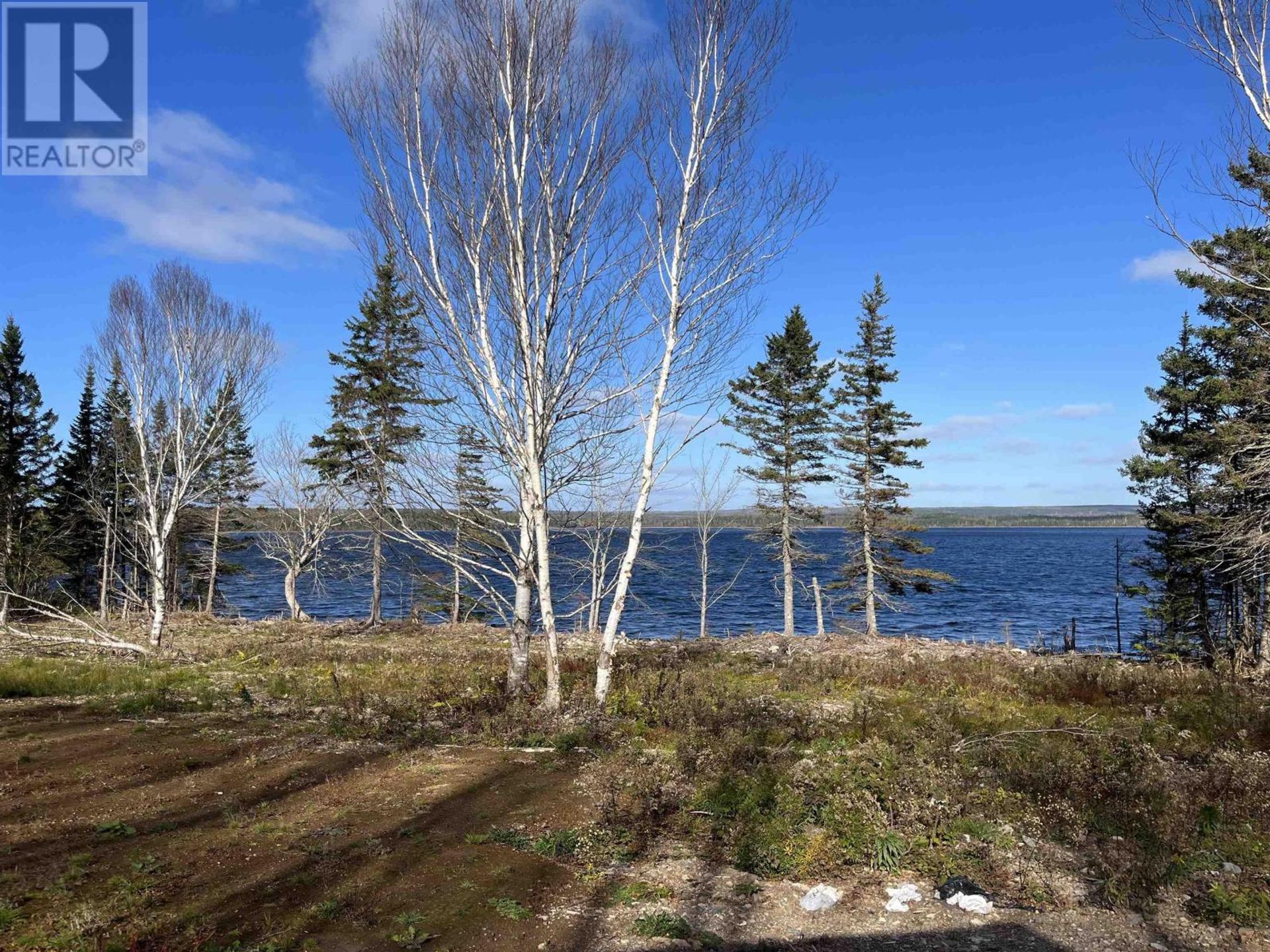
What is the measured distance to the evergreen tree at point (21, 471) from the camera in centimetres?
2775

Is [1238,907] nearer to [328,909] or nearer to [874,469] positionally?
[328,909]

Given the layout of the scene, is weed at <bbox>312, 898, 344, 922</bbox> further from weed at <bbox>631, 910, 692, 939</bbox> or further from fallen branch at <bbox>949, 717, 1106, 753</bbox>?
fallen branch at <bbox>949, 717, 1106, 753</bbox>

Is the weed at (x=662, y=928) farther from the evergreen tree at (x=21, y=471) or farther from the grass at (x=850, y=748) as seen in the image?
the evergreen tree at (x=21, y=471)

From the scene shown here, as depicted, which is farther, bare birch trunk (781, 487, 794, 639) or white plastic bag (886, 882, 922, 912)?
bare birch trunk (781, 487, 794, 639)

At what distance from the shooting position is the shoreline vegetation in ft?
15.7

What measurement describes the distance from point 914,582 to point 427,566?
29.0 m

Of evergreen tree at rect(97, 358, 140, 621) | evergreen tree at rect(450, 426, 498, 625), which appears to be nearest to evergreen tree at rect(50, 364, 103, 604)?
evergreen tree at rect(97, 358, 140, 621)

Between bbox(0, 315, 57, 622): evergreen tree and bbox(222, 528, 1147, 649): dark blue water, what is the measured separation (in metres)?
9.18

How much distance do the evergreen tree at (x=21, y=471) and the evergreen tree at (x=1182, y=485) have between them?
4085 centimetres

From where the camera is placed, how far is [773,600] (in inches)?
1879

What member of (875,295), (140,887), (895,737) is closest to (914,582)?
(875,295)

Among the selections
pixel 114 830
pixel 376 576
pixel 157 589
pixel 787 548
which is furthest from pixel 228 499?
pixel 114 830

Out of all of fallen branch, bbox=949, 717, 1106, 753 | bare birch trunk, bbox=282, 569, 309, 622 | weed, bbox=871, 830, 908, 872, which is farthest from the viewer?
bare birch trunk, bbox=282, 569, 309, 622

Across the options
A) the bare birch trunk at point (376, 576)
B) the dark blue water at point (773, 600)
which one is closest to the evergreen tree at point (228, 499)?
the dark blue water at point (773, 600)
